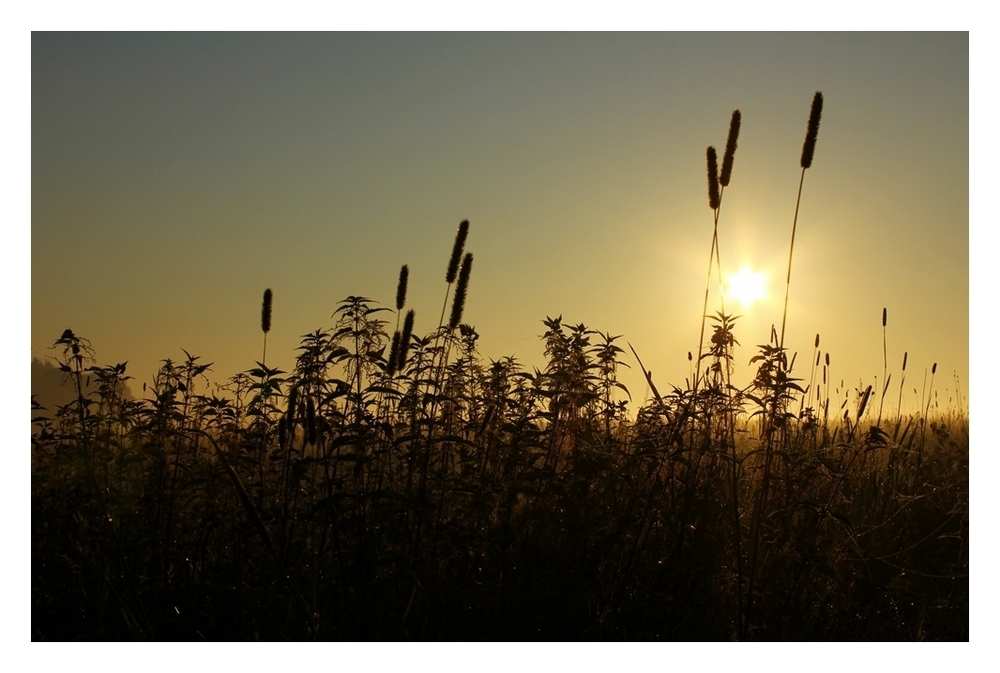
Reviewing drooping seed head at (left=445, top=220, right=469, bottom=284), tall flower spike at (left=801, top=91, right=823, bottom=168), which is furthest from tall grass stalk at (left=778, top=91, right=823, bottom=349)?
drooping seed head at (left=445, top=220, right=469, bottom=284)

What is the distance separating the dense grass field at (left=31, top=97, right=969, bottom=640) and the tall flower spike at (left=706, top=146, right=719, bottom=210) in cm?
1

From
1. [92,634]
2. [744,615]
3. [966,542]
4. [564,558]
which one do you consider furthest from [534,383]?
[966,542]

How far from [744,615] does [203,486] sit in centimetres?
301

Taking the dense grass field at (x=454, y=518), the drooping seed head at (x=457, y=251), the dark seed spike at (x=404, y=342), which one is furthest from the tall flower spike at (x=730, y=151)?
the dark seed spike at (x=404, y=342)

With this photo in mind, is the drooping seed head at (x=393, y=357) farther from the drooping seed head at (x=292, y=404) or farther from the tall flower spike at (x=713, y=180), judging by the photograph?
the tall flower spike at (x=713, y=180)

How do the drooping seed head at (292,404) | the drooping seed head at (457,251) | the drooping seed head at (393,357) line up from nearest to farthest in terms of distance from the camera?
the drooping seed head at (292,404), the drooping seed head at (393,357), the drooping seed head at (457,251)

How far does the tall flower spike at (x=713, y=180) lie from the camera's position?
14.4 ft

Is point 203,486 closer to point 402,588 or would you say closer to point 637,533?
point 402,588

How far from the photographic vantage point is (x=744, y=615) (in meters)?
4.36

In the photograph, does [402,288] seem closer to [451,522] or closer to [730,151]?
[451,522]

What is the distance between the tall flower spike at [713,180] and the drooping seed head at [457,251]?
121 cm

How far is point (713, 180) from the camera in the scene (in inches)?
175

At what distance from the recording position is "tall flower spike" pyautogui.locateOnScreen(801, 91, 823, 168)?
14.6ft

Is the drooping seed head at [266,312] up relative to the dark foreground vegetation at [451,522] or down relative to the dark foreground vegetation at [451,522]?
up
